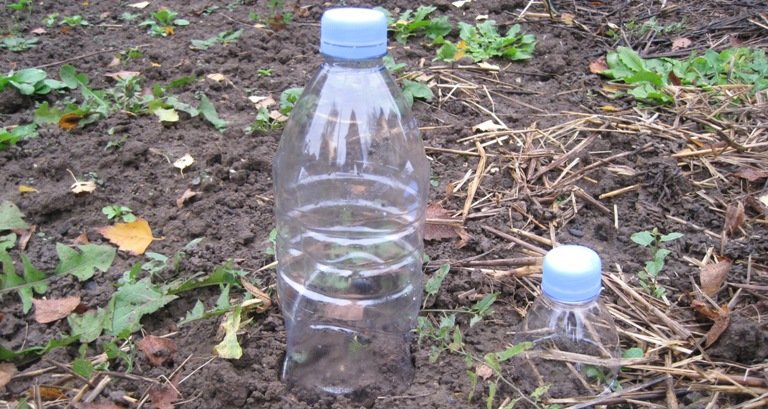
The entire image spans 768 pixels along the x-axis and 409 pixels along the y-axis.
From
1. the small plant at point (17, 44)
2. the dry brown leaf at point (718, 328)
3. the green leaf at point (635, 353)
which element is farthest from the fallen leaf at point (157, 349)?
the small plant at point (17, 44)

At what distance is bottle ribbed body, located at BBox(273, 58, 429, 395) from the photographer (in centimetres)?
225

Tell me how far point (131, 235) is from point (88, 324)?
503 millimetres

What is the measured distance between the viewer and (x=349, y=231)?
2498mm

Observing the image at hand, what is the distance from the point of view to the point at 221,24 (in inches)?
181

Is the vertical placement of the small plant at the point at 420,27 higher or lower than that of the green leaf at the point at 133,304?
higher

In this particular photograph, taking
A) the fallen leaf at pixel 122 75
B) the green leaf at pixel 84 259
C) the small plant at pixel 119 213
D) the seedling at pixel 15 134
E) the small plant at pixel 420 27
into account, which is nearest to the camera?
the green leaf at pixel 84 259

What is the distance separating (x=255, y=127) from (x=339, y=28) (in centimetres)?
167

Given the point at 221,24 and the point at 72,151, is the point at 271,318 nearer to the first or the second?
the point at 72,151

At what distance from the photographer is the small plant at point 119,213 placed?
2859 mm

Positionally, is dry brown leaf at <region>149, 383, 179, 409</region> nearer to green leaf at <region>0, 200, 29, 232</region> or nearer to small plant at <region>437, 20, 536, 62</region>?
green leaf at <region>0, 200, 29, 232</region>

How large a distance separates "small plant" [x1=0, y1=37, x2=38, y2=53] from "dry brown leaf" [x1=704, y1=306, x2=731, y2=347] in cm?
377

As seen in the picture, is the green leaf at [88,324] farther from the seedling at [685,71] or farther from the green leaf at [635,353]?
the seedling at [685,71]

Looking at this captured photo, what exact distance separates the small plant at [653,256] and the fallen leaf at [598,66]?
4.69ft

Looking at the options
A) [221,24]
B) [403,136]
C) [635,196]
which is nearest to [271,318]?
[403,136]
